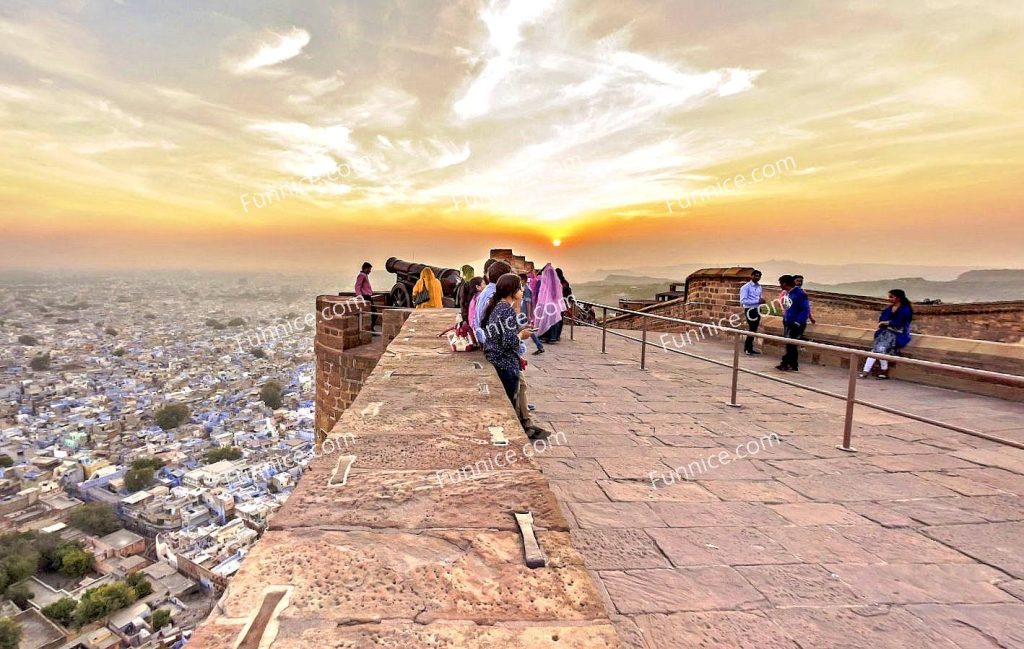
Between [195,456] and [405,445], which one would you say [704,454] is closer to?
[405,445]

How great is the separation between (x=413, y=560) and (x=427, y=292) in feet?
28.3

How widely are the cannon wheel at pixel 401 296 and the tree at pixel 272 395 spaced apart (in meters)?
14.6

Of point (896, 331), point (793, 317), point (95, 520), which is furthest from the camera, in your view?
point (95, 520)

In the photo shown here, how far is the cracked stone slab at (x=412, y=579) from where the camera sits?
3.42 feet

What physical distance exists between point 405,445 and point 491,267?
214 cm

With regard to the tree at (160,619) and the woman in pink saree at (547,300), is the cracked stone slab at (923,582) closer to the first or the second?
the woman in pink saree at (547,300)

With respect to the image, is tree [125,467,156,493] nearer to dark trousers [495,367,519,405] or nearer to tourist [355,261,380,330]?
tourist [355,261,380,330]

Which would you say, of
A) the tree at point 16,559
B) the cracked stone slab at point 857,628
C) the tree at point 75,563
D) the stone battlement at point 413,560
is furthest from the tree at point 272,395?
the cracked stone slab at point 857,628

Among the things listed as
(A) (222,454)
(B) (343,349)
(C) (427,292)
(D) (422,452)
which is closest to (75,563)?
(A) (222,454)

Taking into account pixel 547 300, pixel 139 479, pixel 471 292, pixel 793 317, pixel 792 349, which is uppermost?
pixel 471 292

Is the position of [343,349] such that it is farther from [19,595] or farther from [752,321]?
[19,595]

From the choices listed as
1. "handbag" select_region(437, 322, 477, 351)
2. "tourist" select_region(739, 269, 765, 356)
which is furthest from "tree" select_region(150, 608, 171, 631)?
"tourist" select_region(739, 269, 765, 356)

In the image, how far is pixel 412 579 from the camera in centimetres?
117

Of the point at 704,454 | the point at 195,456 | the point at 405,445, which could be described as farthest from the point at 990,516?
the point at 195,456
